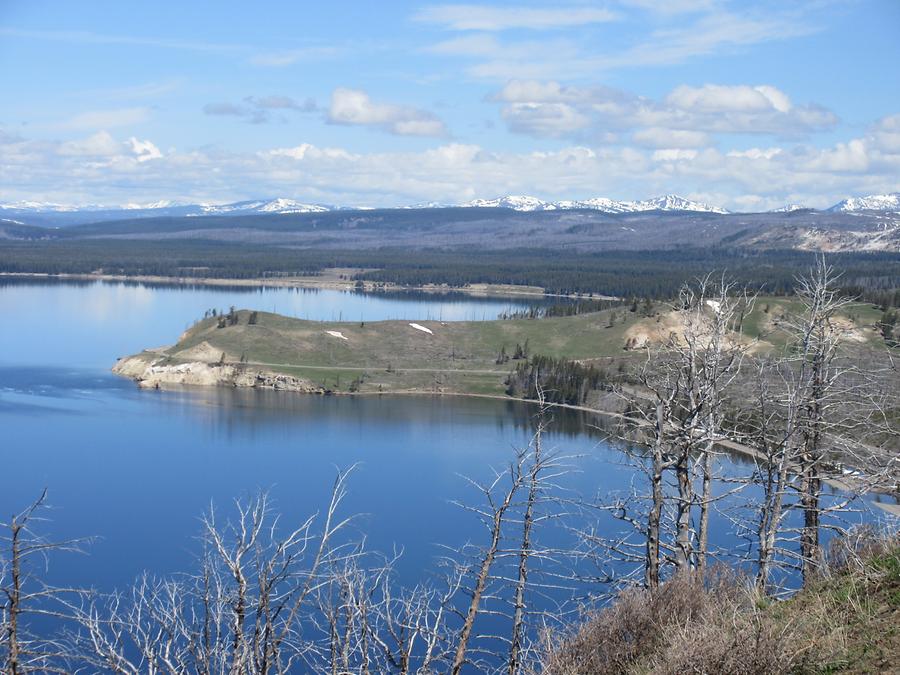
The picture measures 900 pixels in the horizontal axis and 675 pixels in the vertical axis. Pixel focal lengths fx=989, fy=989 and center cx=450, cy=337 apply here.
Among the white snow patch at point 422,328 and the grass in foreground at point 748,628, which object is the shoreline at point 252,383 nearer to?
the white snow patch at point 422,328

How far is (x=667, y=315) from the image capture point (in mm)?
97812

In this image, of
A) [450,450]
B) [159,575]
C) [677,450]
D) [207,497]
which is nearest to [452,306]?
[450,450]

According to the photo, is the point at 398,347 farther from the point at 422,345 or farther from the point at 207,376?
the point at 207,376

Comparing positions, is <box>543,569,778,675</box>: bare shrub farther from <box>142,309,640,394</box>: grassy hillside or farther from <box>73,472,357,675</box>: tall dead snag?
<box>142,309,640,394</box>: grassy hillside

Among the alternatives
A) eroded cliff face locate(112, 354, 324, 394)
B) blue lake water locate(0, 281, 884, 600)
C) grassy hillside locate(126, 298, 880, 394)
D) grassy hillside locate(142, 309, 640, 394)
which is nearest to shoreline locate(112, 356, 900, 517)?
eroded cliff face locate(112, 354, 324, 394)

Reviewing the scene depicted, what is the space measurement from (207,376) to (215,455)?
30.9 metres

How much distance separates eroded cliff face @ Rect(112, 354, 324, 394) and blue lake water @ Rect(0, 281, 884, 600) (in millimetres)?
2617

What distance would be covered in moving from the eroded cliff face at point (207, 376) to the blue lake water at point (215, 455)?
8.58 ft

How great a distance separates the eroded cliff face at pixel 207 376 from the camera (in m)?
86.2

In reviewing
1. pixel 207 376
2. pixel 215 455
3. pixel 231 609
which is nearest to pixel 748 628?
pixel 231 609

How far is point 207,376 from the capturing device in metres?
88.3

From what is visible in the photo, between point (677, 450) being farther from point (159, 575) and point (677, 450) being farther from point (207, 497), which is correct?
point (207, 497)

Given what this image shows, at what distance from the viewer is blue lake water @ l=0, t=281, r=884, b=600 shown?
41.8m

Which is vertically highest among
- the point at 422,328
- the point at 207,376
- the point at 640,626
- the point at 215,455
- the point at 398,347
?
the point at 640,626
